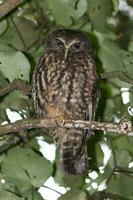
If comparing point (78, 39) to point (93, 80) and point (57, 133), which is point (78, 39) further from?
point (57, 133)

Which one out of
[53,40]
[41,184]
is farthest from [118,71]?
[41,184]

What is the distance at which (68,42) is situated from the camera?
2.13 m

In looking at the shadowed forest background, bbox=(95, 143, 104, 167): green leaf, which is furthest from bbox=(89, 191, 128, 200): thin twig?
bbox=(95, 143, 104, 167): green leaf

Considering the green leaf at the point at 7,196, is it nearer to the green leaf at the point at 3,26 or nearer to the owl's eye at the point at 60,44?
the green leaf at the point at 3,26

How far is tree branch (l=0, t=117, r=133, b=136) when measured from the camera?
1390 mm

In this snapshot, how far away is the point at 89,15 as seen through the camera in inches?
77.7

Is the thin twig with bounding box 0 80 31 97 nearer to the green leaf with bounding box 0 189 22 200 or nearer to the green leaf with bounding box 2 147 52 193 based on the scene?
the green leaf with bounding box 2 147 52 193

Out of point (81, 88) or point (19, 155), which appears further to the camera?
point (81, 88)

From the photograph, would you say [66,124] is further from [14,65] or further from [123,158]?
[123,158]

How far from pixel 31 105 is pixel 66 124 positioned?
481 millimetres

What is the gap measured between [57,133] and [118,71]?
36cm

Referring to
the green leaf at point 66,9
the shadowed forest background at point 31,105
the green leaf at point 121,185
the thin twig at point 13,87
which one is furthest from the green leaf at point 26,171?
the green leaf at point 66,9

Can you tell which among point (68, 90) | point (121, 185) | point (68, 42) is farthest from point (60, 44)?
point (121, 185)

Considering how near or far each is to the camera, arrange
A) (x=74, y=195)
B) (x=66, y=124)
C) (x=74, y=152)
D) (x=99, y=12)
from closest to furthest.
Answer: (x=66, y=124) < (x=74, y=195) < (x=99, y=12) < (x=74, y=152)
